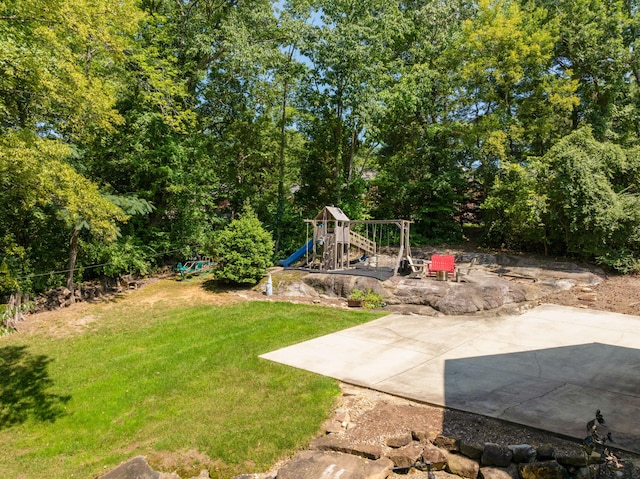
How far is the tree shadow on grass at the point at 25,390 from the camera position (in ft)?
19.9

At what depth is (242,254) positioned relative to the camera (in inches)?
497

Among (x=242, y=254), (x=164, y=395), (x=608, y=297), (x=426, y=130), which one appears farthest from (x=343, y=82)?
(x=164, y=395)

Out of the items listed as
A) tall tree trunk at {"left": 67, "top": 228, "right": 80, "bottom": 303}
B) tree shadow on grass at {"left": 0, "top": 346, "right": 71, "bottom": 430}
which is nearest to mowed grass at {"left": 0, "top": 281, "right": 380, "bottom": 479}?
tree shadow on grass at {"left": 0, "top": 346, "right": 71, "bottom": 430}

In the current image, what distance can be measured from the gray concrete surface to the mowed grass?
2.49 ft

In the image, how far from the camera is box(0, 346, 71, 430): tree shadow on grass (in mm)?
6055

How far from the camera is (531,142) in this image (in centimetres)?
1839

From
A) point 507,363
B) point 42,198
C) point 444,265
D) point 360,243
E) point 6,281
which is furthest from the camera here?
point 360,243

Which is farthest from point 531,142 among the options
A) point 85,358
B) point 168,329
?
point 85,358

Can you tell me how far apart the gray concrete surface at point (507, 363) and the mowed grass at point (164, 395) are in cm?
76

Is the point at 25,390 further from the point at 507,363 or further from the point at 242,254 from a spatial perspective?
the point at 507,363

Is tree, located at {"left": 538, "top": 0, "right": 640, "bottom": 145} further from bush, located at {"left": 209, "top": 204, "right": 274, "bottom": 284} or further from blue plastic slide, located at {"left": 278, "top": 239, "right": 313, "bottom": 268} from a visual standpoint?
bush, located at {"left": 209, "top": 204, "right": 274, "bottom": 284}

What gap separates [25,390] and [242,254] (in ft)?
22.2

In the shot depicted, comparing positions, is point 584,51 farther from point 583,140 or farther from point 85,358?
point 85,358

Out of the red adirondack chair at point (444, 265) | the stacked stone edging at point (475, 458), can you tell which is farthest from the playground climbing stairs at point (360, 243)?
the stacked stone edging at point (475, 458)
